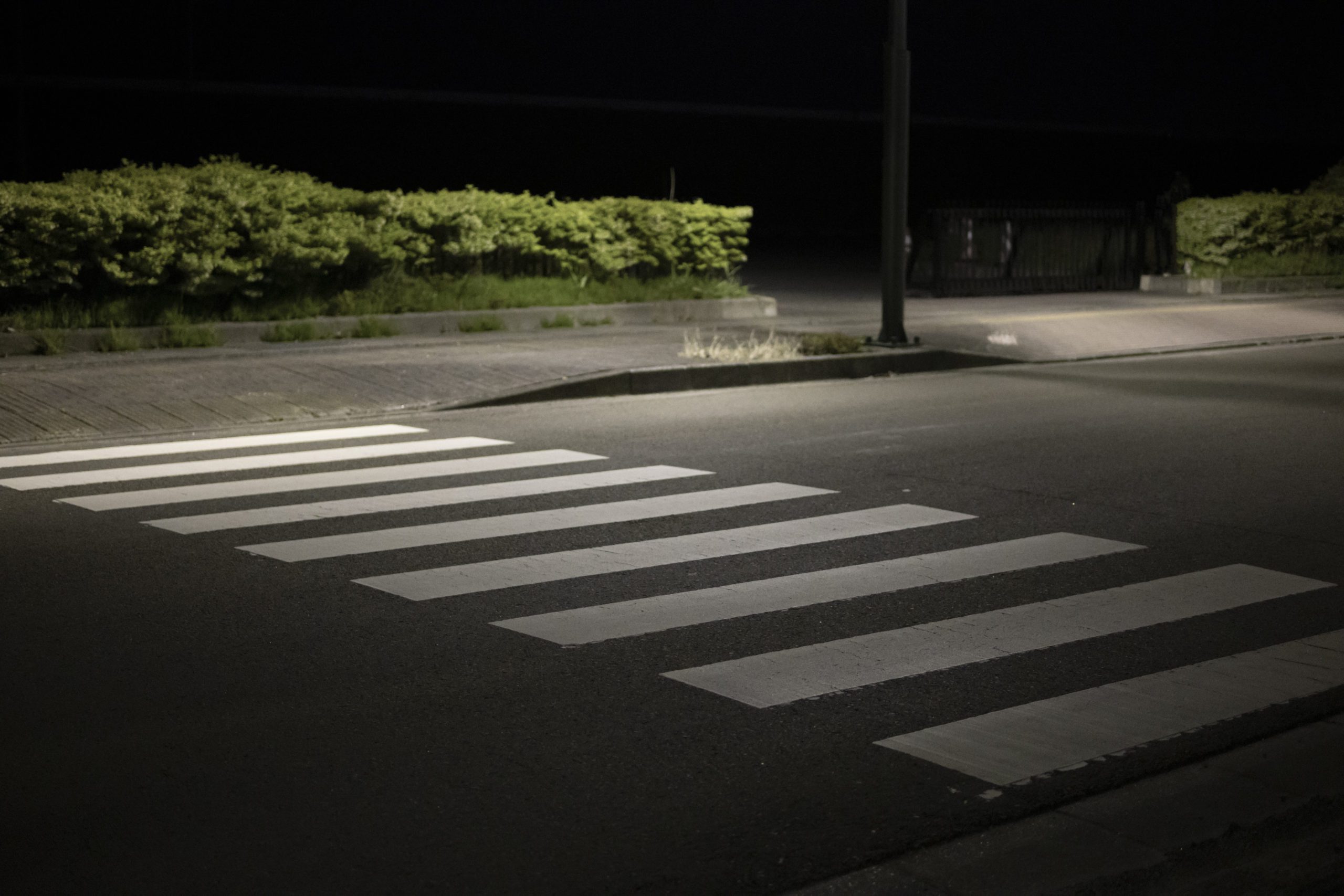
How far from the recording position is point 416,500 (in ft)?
32.1

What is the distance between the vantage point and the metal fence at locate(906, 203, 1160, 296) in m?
24.7

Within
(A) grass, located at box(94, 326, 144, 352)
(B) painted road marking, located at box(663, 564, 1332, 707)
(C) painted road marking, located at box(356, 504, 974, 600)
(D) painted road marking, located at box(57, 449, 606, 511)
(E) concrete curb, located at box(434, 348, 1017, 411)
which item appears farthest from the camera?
(A) grass, located at box(94, 326, 144, 352)

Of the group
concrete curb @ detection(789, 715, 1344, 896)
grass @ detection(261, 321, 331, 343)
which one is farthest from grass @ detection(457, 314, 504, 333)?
concrete curb @ detection(789, 715, 1344, 896)

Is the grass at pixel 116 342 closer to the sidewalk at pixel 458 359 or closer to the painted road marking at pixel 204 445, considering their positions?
the sidewalk at pixel 458 359

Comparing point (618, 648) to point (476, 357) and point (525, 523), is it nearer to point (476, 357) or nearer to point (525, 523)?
point (525, 523)

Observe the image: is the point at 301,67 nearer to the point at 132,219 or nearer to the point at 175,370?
the point at 132,219

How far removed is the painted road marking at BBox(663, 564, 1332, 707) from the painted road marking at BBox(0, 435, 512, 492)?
5504 mm

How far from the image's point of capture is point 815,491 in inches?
397

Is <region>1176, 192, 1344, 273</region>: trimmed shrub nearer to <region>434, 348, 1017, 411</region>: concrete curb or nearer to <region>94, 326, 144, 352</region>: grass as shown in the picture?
<region>434, 348, 1017, 411</region>: concrete curb

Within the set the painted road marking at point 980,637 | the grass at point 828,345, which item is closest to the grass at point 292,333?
the grass at point 828,345

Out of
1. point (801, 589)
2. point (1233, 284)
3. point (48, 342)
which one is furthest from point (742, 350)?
point (1233, 284)

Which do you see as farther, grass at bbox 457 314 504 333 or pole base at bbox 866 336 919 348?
grass at bbox 457 314 504 333

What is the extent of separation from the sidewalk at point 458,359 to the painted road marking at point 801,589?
667 cm

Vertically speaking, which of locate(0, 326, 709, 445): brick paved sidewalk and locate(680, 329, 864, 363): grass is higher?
locate(680, 329, 864, 363): grass
